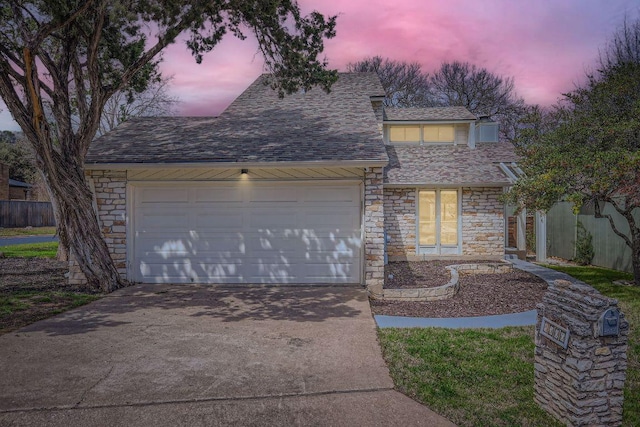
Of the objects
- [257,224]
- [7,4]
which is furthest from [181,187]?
[7,4]

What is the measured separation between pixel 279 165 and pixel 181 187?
2425mm

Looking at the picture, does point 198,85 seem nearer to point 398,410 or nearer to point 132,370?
point 132,370

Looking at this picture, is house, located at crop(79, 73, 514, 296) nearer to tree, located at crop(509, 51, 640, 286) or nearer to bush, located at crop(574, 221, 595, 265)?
tree, located at crop(509, 51, 640, 286)

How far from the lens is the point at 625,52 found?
43.6 feet

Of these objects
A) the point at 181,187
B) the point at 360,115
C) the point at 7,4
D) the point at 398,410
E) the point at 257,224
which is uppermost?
the point at 7,4

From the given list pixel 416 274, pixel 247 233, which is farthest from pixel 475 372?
pixel 416 274

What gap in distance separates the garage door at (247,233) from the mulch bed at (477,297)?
181cm

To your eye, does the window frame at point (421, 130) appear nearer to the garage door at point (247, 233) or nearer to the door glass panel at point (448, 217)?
the door glass panel at point (448, 217)

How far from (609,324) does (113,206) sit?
30.2 feet

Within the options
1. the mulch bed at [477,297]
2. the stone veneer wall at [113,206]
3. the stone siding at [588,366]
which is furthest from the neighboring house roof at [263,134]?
the stone siding at [588,366]

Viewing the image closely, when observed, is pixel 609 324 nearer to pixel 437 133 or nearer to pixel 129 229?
pixel 129 229

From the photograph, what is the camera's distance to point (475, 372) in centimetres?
429

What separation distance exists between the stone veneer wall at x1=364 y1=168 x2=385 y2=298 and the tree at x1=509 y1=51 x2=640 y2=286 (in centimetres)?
301

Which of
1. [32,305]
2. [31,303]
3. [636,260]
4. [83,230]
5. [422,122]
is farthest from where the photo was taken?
[422,122]
